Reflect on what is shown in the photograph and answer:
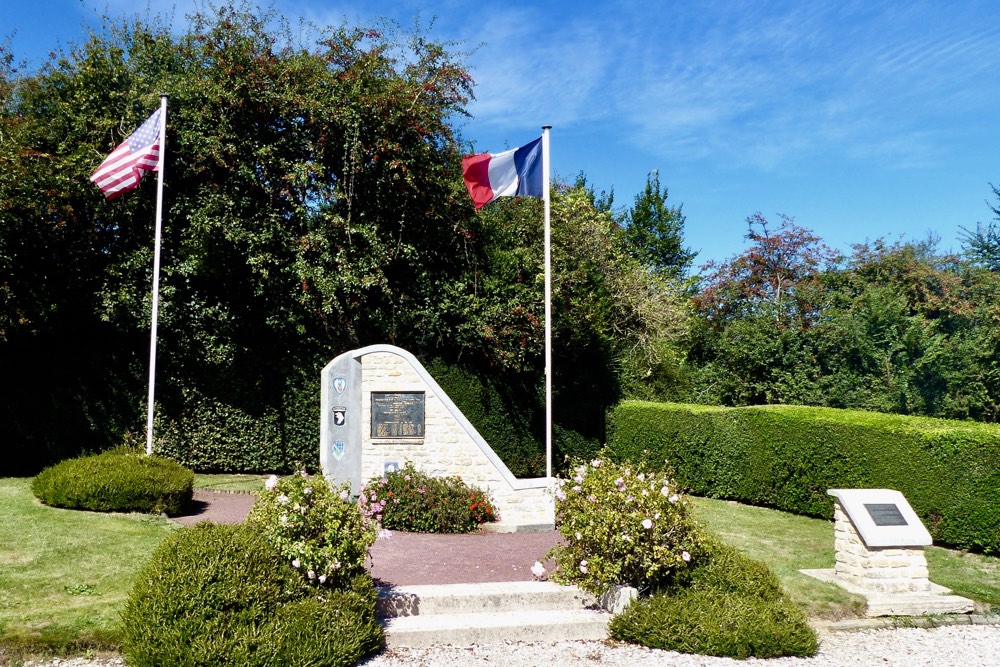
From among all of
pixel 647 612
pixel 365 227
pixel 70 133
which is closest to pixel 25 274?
pixel 70 133

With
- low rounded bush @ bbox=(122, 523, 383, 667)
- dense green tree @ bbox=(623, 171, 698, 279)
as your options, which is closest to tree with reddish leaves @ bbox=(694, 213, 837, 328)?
dense green tree @ bbox=(623, 171, 698, 279)

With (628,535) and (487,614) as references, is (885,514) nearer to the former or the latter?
(628,535)

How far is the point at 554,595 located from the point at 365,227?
9699 millimetres

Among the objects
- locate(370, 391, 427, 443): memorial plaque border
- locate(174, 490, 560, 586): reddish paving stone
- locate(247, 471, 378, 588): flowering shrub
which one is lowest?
locate(174, 490, 560, 586): reddish paving stone

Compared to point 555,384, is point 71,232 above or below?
above

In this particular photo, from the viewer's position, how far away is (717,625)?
6457mm

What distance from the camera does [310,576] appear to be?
243 inches

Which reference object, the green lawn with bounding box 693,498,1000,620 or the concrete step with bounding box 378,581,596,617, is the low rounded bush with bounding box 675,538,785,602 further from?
the concrete step with bounding box 378,581,596,617

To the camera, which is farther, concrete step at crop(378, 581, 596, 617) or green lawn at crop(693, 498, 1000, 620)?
green lawn at crop(693, 498, 1000, 620)

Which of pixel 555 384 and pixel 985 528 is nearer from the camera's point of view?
pixel 985 528

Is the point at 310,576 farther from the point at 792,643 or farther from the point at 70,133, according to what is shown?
the point at 70,133

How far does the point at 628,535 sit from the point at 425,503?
484 cm

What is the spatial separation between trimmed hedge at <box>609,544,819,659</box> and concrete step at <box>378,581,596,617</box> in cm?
71

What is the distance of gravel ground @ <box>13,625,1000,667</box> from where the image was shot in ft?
20.1
